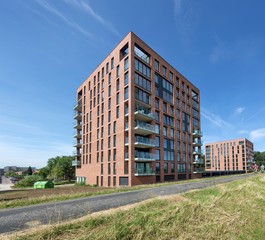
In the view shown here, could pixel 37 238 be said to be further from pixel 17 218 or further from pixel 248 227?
pixel 248 227

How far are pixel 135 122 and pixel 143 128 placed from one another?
174 cm

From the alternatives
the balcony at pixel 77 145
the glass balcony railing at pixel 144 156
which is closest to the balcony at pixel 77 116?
the balcony at pixel 77 145

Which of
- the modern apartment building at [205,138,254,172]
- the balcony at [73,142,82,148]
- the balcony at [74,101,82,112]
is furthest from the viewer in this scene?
the modern apartment building at [205,138,254,172]

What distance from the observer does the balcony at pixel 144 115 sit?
109ft

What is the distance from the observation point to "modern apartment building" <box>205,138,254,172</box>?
112062mm

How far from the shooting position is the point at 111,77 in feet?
127

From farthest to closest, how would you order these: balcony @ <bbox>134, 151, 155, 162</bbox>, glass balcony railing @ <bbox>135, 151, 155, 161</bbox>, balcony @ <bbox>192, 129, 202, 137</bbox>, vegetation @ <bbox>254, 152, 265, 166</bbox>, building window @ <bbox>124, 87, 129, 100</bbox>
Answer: vegetation @ <bbox>254, 152, 265, 166</bbox> → balcony @ <bbox>192, 129, 202, 137</bbox> → building window @ <bbox>124, 87, 129, 100</bbox> → glass balcony railing @ <bbox>135, 151, 155, 161</bbox> → balcony @ <bbox>134, 151, 155, 162</bbox>

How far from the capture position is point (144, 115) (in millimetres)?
34031

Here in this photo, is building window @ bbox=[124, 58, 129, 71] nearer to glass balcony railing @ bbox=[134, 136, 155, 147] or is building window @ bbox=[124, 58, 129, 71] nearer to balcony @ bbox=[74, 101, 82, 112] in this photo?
glass balcony railing @ bbox=[134, 136, 155, 147]

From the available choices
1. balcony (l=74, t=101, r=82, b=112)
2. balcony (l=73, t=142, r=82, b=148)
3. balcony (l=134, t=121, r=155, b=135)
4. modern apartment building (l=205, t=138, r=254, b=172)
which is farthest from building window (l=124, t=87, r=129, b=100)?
modern apartment building (l=205, t=138, r=254, b=172)

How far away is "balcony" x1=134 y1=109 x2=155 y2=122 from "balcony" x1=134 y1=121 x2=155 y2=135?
1.32m

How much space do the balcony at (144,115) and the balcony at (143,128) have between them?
4.33 feet

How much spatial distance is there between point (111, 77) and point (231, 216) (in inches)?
1307

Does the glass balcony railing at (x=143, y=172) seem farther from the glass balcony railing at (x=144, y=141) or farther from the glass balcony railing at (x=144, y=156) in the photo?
the glass balcony railing at (x=144, y=141)
